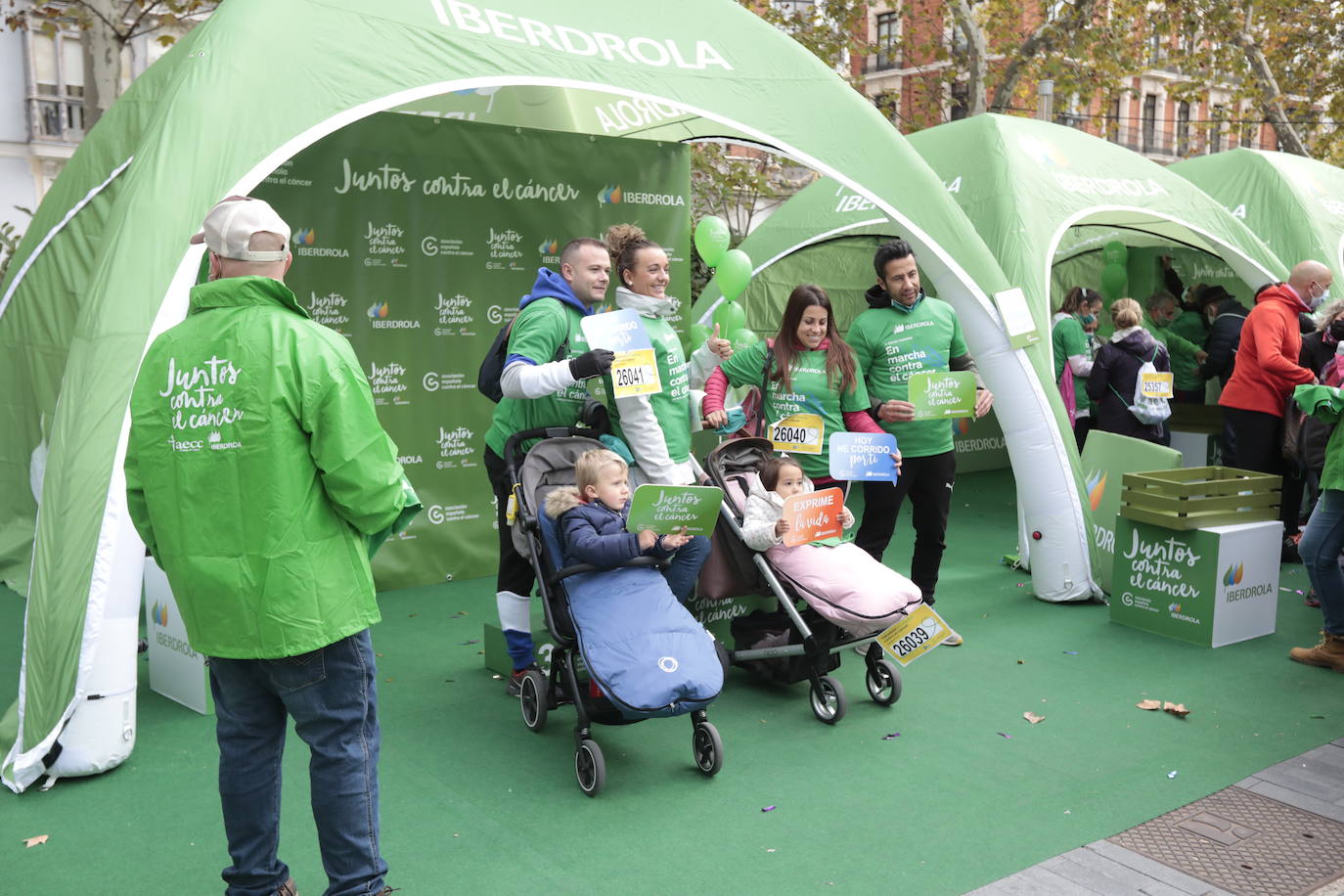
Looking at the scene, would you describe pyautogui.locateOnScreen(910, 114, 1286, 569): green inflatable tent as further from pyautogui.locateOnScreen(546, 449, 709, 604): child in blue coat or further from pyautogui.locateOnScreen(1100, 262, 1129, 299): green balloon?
pyautogui.locateOnScreen(546, 449, 709, 604): child in blue coat

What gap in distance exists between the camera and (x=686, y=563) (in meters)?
4.34

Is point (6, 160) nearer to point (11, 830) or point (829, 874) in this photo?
point (11, 830)

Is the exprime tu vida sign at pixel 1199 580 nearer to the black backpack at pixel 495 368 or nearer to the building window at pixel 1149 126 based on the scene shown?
the black backpack at pixel 495 368

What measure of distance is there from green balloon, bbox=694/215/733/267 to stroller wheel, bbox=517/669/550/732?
2761mm

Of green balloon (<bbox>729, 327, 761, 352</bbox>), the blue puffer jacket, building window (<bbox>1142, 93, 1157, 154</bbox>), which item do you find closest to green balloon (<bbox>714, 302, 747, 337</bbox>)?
green balloon (<bbox>729, 327, 761, 352</bbox>)

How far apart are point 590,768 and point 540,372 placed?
144cm

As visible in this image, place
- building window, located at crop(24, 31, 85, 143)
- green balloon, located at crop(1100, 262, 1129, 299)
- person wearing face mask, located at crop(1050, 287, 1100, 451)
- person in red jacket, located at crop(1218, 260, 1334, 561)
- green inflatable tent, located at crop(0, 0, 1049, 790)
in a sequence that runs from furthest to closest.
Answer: building window, located at crop(24, 31, 85, 143)
green balloon, located at crop(1100, 262, 1129, 299)
person wearing face mask, located at crop(1050, 287, 1100, 451)
person in red jacket, located at crop(1218, 260, 1334, 561)
green inflatable tent, located at crop(0, 0, 1049, 790)

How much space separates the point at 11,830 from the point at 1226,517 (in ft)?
18.2

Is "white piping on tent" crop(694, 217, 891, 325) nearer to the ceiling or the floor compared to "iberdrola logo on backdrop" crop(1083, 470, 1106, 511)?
nearer to the ceiling

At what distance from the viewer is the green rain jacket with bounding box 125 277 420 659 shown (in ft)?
8.42

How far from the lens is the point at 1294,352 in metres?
6.67

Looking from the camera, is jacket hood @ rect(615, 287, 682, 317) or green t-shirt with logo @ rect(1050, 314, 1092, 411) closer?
jacket hood @ rect(615, 287, 682, 317)

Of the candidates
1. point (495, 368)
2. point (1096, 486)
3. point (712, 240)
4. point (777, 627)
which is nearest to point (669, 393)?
point (495, 368)

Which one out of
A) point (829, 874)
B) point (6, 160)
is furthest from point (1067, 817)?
point (6, 160)
